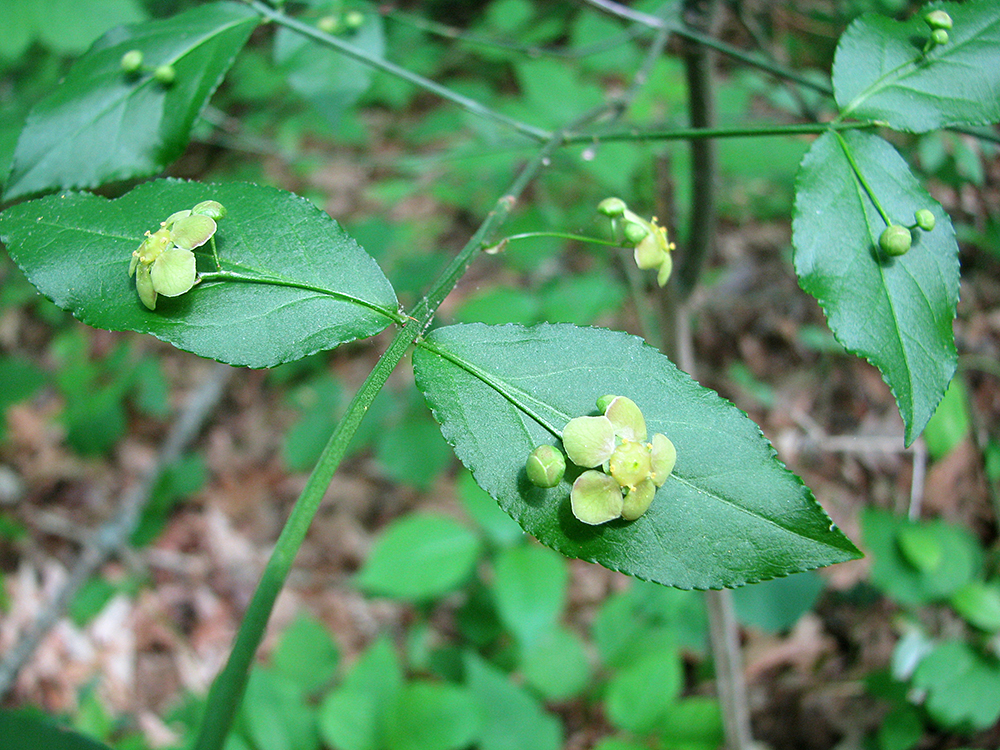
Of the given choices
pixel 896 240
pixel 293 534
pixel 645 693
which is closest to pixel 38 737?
pixel 293 534

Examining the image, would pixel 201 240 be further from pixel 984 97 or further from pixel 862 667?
pixel 862 667

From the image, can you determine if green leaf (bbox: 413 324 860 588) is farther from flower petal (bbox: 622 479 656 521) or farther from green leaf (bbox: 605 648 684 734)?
green leaf (bbox: 605 648 684 734)

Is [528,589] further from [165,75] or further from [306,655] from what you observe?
[165,75]

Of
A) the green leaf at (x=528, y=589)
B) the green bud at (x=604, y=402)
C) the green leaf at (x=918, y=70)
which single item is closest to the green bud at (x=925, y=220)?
the green leaf at (x=918, y=70)

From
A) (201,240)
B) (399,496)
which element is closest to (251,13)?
(201,240)

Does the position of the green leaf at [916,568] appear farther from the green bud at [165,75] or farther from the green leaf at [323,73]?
the green bud at [165,75]

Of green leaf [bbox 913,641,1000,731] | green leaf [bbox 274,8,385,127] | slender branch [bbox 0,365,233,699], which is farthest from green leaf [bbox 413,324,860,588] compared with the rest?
slender branch [bbox 0,365,233,699]
